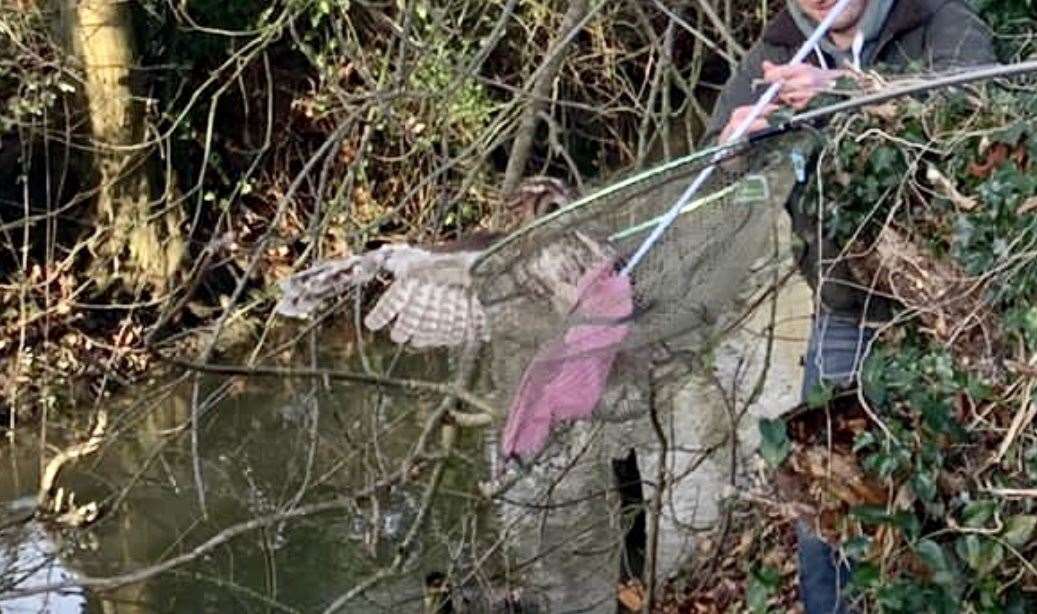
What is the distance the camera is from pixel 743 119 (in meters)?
3.13

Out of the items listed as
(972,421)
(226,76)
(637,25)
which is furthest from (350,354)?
(972,421)

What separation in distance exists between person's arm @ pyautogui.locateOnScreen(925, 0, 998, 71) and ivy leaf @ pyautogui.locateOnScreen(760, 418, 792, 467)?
2.63 feet

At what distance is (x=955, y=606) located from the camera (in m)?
2.58

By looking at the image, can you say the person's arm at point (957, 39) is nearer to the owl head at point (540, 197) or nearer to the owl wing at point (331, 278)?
the owl head at point (540, 197)

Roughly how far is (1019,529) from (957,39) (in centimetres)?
118

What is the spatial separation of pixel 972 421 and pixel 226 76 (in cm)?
772

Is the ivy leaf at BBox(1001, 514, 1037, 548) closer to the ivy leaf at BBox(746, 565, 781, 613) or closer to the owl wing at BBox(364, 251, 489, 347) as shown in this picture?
the ivy leaf at BBox(746, 565, 781, 613)

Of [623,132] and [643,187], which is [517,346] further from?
[623,132]

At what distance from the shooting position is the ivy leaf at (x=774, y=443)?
9.39 feet

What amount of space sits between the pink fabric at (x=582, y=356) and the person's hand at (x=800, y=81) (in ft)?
1.43

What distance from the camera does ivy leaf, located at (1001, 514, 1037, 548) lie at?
8.18ft

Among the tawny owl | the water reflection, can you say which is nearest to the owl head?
the tawny owl

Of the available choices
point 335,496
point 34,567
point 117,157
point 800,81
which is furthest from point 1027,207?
point 117,157

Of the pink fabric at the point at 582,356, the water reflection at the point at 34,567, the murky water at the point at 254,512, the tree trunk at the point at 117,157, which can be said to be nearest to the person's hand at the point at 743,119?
the pink fabric at the point at 582,356
